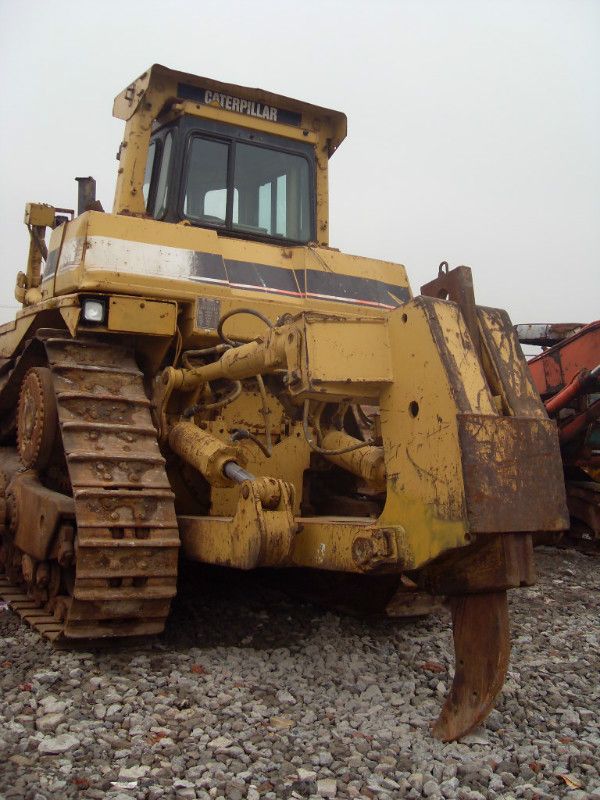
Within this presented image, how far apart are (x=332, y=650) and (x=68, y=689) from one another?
4.20ft

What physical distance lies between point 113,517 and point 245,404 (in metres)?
1.26

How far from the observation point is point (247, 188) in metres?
5.73

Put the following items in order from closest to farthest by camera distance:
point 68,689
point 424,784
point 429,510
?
point 424,784
point 429,510
point 68,689

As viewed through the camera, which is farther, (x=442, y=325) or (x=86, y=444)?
(x=86, y=444)

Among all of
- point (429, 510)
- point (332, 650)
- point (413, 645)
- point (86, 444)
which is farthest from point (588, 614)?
point (86, 444)

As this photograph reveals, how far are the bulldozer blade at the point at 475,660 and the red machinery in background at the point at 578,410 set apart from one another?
5.13 m

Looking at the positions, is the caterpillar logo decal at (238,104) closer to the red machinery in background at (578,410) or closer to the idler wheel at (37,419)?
the idler wheel at (37,419)

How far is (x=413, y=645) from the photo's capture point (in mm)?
4273

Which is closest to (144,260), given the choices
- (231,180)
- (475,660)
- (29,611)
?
(231,180)

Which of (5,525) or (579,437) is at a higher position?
(579,437)

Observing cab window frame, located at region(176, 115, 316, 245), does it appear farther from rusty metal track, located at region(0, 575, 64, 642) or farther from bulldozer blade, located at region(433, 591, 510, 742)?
bulldozer blade, located at region(433, 591, 510, 742)

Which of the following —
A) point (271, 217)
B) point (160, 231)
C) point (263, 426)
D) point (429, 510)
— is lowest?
point (429, 510)

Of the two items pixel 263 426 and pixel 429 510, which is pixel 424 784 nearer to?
pixel 429 510

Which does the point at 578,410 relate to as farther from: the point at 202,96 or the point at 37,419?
the point at 37,419
